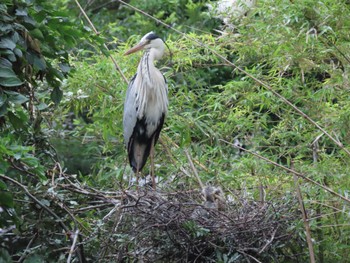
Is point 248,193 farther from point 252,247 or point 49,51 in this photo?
Answer: point 49,51

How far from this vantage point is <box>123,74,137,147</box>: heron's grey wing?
4.80 meters

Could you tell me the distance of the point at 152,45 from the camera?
16.4 feet

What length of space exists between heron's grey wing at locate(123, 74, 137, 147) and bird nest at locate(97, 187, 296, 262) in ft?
3.40

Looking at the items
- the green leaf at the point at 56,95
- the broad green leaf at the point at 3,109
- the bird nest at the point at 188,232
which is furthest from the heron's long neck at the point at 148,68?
the broad green leaf at the point at 3,109

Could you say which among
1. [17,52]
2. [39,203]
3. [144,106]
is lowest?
[144,106]

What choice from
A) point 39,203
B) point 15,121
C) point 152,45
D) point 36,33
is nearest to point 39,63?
point 36,33

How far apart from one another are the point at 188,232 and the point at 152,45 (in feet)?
5.41

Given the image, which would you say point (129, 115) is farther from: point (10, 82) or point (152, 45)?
point (10, 82)

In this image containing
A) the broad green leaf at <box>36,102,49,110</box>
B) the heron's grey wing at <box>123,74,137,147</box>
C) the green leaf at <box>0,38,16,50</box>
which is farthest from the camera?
the heron's grey wing at <box>123,74,137,147</box>

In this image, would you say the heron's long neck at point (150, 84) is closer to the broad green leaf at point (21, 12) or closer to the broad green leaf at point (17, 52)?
the broad green leaf at point (21, 12)

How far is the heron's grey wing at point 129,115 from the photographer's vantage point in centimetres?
480

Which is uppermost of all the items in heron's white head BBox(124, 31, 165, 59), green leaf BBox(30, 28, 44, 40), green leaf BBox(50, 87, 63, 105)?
green leaf BBox(30, 28, 44, 40)

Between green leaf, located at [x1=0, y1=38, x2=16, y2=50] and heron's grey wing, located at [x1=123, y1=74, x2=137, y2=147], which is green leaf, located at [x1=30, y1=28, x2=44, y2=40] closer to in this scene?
green leaf, located at [x1=0, y1=38, x2=16, y2=50]

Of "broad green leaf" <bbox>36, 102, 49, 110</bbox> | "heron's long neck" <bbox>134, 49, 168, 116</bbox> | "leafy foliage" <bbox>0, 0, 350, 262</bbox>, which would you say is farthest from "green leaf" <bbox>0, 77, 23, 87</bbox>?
"heron's long neck" <bbox>134, 49, 168, 116</bbox>
